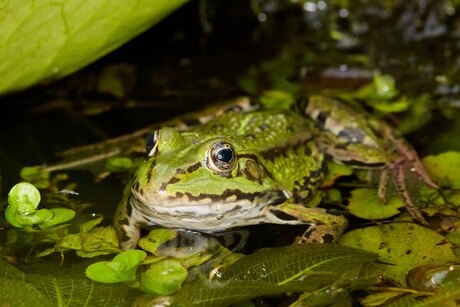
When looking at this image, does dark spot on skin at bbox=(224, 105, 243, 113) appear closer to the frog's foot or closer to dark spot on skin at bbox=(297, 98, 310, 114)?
dark spot on skin at bbox=(297, 98, 310, 114)

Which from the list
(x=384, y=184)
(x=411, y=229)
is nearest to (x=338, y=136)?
(x=384, y=184)

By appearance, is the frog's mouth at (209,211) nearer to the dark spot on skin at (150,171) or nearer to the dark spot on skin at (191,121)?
the dark spot on skin at (150,171)

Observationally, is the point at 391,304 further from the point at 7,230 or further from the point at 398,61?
the point at 398,61

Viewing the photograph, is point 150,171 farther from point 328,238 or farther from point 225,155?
point 328,238

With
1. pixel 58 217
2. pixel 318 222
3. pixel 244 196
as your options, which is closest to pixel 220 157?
pixel 244 196

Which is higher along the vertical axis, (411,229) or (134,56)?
(134,56)

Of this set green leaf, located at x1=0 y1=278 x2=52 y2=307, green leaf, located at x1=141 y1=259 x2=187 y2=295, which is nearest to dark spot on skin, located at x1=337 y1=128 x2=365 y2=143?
green leaf, located at x1=141 y1=259 x2=187 y2=295
